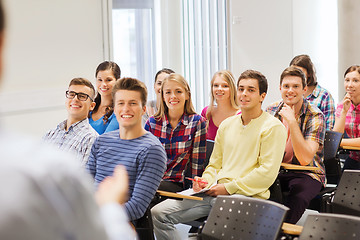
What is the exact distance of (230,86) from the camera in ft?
A: 14.9

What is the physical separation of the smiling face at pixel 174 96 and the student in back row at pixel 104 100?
1.44 ft

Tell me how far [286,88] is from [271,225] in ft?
6.40

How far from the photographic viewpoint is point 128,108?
3283mm

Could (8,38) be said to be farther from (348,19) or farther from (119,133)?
(348,19)

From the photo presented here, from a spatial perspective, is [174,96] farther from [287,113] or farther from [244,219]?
[244,219]

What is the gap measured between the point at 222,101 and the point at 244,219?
2183mm

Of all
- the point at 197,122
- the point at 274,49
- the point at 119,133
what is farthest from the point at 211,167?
the point at 274,49

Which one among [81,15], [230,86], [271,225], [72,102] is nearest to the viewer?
[271,225]

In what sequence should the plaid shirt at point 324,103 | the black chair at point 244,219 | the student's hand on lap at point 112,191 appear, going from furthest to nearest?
the plaid shirt at point 324,103
the black chair at point 244,219
the student's hand on lap at point 112,191

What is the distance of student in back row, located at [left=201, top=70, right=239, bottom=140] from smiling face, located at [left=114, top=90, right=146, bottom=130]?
1.23 meters

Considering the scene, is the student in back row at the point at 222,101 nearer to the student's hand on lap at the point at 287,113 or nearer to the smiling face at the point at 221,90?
the smiling face at the point at 221,90

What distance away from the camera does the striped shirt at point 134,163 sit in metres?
3.02

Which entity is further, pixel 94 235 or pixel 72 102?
pixel 72 102

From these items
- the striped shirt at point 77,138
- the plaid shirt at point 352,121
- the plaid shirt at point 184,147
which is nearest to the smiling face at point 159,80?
the plaid shirt at point 184,147
